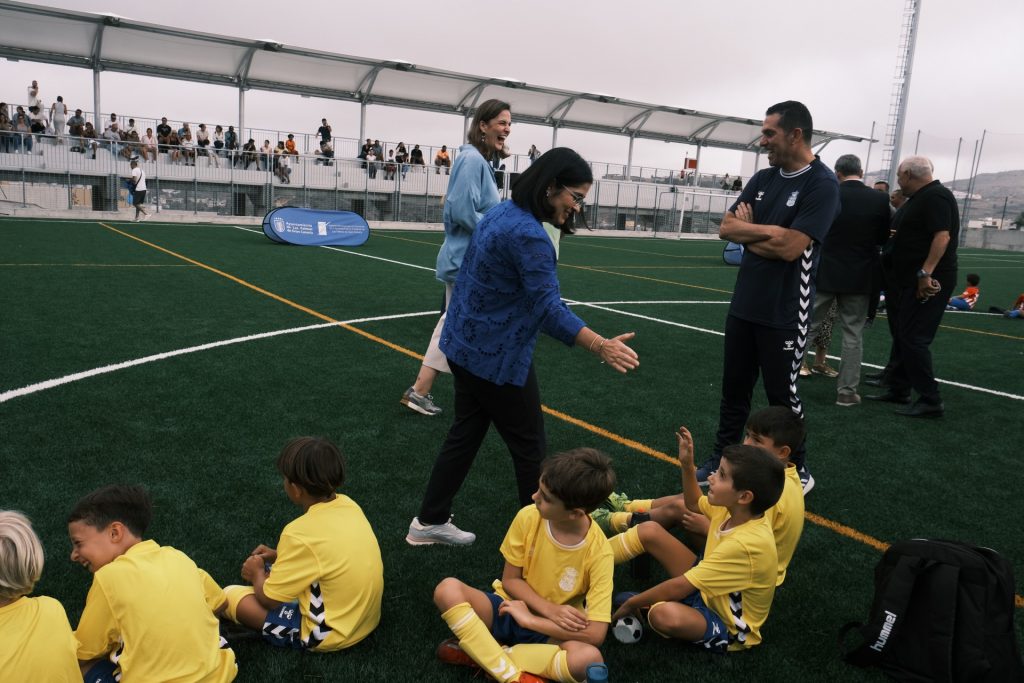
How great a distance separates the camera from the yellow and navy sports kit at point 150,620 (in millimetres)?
2162

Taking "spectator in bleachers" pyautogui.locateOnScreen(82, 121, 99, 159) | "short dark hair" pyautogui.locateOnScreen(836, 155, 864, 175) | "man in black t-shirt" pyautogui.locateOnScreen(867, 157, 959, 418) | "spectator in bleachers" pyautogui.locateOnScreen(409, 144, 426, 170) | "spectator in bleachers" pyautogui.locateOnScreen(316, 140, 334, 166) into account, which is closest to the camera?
"man in black t-shirt" pyautogui.locateOnScreen(867, 157, 959, 418)

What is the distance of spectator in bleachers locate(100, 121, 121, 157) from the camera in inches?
938

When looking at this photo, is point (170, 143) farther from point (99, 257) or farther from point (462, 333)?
point (462, 333)

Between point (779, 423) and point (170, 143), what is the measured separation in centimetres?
2628

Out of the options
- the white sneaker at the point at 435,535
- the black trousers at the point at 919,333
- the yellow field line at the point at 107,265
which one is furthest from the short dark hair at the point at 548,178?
the yellow field line at the point at 107,265

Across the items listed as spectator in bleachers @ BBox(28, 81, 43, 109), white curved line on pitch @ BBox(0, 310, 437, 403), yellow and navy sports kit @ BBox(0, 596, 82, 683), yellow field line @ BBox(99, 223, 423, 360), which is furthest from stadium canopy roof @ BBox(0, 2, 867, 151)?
yellow and navy sports kit @ BBox(0, 596, 82, 683)

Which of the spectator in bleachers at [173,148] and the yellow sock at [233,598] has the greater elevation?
the spectator in bleachers at [173,148]

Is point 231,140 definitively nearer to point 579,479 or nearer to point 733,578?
point 579,479

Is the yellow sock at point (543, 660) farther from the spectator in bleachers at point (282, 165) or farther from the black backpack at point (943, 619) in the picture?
the spectator in bleachers at point (282, 165)

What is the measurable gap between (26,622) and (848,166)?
22.3ft

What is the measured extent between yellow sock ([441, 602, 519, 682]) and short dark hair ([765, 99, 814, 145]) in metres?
2.90

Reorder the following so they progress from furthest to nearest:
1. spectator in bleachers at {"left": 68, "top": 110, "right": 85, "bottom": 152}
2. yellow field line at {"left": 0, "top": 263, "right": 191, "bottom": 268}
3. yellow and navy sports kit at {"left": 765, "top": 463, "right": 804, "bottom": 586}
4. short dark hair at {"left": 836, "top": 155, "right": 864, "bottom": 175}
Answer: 1. spectator in bleachers at {"left": 68, "top": 110, "right": 85, "bottom": 152}
2. yellow field line at {"left": 0, "top": 263, "right": 191, "bottom": 268}
3. short dark hair at {"left": 836, "top": 155, "right": 864, "bottom": 175}
4. yellow and navy sports kit at {"left": 765, "top": 463, "right": 804, "bottom": 586}

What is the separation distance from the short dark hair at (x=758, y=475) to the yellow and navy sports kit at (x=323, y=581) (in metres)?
1.36

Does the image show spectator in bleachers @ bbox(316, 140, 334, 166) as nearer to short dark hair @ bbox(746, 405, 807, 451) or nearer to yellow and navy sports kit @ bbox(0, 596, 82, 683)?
short dark hair @ bbox(746, 405, 807, 451)
